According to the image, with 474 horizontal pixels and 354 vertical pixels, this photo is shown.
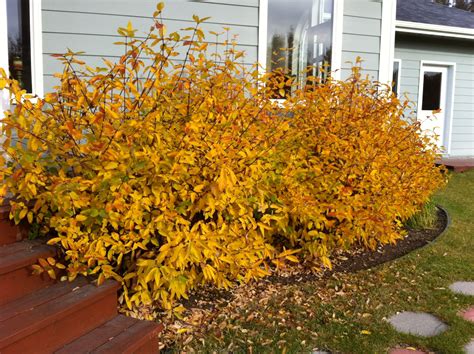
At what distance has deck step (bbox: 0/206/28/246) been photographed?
8.73ft

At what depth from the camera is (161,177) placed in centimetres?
251

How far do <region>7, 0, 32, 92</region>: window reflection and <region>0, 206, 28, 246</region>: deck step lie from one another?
5.98 feet

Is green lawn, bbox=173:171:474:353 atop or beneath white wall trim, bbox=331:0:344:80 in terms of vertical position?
beneath

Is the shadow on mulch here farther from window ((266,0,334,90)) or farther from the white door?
the white door

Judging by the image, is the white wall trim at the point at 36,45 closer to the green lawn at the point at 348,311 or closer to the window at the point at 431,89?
the green lawn at the point at 348,311

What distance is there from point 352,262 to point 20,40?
11.7 feet

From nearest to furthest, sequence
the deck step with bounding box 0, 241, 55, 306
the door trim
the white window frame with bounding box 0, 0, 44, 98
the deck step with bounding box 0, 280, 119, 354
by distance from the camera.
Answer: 1. the deck step with bounding box 0, 280, 119, 354
2. the deck step with bounding box 0, 241, 55, 306
3. the white window frame with bounding box 0, 0, 44, 98
4. the door trim

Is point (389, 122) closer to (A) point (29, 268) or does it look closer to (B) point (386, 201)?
(B) point (386, 201)

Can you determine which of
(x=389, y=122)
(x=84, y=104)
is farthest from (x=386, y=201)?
(x=84, y=104)

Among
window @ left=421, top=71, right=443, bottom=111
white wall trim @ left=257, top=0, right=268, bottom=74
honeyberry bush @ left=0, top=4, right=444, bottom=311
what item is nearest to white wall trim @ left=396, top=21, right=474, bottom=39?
window @ left=421, top=71, right=443, bottom=111

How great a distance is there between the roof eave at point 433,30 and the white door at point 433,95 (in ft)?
2.66

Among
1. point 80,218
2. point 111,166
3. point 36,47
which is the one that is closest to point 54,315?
point 80,218

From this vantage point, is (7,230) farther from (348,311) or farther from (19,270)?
(348,311)

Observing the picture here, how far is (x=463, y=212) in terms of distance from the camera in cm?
593
